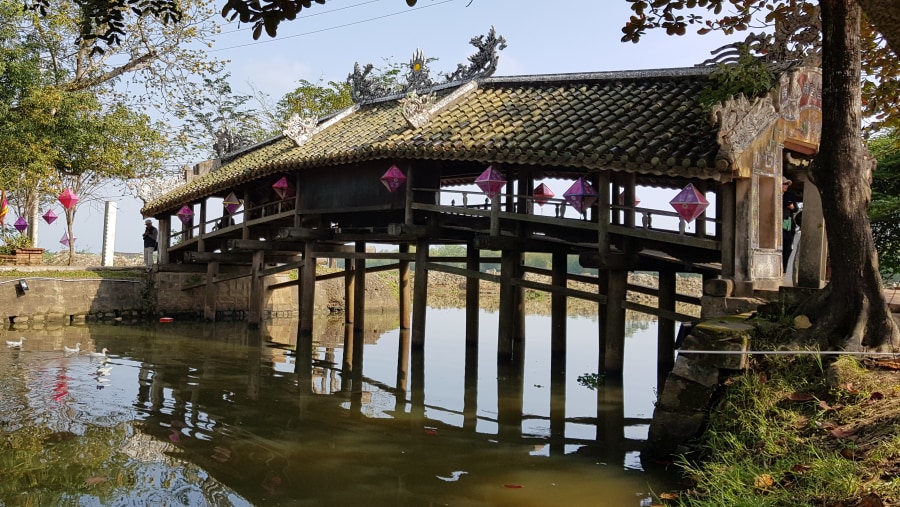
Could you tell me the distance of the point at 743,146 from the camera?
8.20 meters

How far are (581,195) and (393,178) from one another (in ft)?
11.2

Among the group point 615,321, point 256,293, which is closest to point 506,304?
point 615,321

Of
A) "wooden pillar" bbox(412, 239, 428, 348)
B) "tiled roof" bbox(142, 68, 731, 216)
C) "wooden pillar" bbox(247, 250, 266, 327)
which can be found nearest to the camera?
"tiled roof" bbox(142, 68, 731, 216)

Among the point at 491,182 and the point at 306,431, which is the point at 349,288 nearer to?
the point at 491,182

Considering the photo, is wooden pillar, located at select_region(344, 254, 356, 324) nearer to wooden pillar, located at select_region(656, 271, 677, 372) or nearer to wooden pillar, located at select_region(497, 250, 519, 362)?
wooden pillar, located at select_region(497, 250, 519, 362)

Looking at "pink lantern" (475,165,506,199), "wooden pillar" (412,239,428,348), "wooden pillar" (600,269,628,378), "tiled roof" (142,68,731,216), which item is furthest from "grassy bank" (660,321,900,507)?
"wooden pillar" (412,239,428,348)

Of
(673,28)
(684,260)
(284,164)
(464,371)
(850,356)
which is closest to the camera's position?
(850,356)

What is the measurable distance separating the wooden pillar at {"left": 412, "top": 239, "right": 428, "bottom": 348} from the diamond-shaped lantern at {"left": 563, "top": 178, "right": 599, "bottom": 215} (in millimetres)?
3227

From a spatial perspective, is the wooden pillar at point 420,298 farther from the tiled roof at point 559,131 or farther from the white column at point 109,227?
the white column at point 109,227

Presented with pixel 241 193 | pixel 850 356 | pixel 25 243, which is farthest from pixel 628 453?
pixel 25 243

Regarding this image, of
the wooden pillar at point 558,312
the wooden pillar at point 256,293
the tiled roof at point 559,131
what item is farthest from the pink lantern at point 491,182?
the wooden pillar at point 256,293

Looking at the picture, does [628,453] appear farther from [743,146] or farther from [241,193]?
[241,193]

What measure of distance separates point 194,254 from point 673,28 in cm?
1379

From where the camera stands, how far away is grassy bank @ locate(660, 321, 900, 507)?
4.11 m
